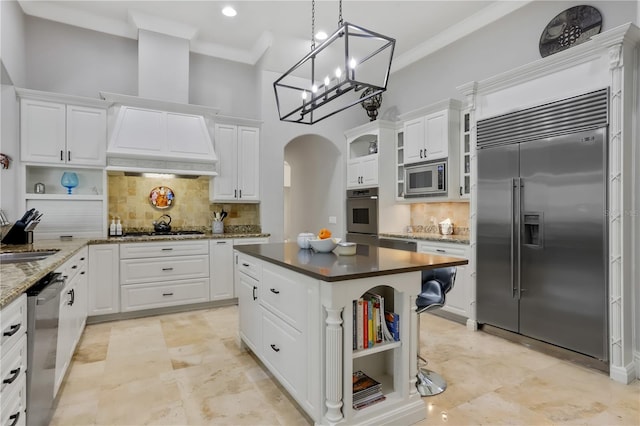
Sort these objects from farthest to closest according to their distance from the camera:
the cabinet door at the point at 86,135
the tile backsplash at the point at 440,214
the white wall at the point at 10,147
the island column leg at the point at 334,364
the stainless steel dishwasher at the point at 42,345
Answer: the tile backsplash at the point at 440,214 < the cabinet door at the point at 86,135 < the white wall at the point at 10,147 < the island column leg at the point at 334,364 < the stainless steel dishwasher at the point at 42,345

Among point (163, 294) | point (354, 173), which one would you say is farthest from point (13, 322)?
point (354, 173)

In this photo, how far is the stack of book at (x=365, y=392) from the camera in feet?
6.41

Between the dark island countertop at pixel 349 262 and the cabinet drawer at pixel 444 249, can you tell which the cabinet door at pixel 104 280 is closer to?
the dark island countertop at pixel 349 262

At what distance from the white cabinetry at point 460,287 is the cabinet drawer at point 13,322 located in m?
3.50

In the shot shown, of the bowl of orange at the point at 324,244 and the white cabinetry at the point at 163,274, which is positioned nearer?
the bowl of orange at the point at 324,244

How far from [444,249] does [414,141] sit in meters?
1.50

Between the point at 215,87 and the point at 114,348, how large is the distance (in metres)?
3.66

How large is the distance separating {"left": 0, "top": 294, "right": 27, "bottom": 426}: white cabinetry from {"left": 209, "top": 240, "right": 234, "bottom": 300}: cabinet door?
291cm

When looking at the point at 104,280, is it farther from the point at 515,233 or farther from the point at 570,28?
the point at 570,28

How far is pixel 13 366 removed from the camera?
4.56ft

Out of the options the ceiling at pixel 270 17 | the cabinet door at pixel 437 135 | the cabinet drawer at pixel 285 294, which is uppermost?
the ceiling at pixel 270 17

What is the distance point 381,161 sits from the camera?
4938 mm

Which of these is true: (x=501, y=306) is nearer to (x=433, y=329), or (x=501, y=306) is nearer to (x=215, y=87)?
(x=433, y=329)

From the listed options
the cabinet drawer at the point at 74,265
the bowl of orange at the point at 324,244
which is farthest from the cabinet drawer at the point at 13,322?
the bowl of orange at the point at 324,244
